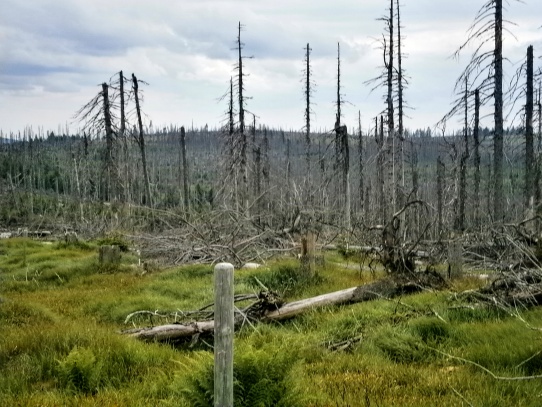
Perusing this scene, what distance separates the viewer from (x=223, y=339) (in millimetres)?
3678

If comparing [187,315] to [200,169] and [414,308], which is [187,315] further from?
[200,169]

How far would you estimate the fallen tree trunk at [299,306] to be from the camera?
818 centimetres

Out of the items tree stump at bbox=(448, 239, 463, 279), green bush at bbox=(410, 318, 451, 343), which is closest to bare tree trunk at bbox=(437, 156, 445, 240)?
tree stump at bbox=(448, 239, 463, 279)

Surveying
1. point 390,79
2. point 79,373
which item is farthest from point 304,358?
point 390,79

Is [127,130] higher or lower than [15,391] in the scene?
higher

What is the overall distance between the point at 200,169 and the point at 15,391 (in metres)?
131

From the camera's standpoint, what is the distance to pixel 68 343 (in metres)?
7.06

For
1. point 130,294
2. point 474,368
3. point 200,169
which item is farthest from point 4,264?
point 200,169

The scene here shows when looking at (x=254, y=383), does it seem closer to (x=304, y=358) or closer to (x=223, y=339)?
(x=304, y=358)

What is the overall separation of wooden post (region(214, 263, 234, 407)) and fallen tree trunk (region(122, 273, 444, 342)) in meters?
4.43

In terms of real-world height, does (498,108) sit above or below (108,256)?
above

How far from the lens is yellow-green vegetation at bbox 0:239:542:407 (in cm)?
472

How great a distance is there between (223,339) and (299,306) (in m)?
5.67

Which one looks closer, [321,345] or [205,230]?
[321,345]
